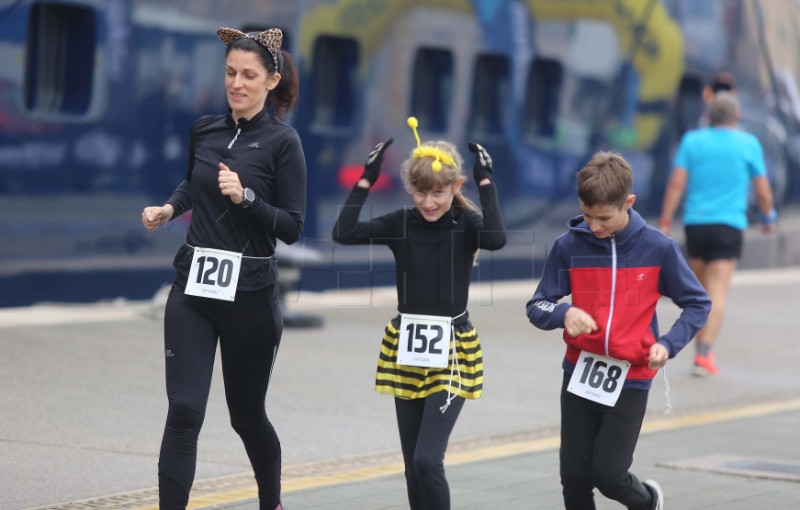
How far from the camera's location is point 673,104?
939 inches

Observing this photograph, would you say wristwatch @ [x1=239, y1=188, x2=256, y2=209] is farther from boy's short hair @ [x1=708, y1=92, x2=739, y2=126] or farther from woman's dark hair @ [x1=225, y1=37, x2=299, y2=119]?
boy's short hair @ [x1=708, y1=92, x2=739, y2=126]

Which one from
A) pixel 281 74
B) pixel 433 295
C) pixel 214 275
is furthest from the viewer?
pixel 281 74

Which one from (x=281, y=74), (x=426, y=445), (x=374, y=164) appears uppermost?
(x=281, y=74)

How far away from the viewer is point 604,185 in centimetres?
533

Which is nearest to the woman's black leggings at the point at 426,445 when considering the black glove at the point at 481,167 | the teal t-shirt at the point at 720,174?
the black glove at the point at 481,167

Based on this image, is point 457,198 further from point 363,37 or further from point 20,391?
point 363,37

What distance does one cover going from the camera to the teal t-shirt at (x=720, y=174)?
37.0ft

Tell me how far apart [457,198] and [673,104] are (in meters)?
18.6

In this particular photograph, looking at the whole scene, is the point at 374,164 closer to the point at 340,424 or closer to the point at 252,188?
the point at 252,188

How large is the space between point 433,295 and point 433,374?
0.90 ft

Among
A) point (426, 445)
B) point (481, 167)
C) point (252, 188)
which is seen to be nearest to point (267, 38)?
point (252, 188)

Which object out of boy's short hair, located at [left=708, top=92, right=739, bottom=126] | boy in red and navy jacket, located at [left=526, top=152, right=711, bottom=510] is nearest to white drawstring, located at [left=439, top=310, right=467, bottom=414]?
boy in red and navy jacket, located at [left=526, top=152, right=711, bottom=510]

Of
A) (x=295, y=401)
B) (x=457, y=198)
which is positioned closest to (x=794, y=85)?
(x=295, y=401)

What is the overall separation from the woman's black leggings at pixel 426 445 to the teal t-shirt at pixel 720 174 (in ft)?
19.9
